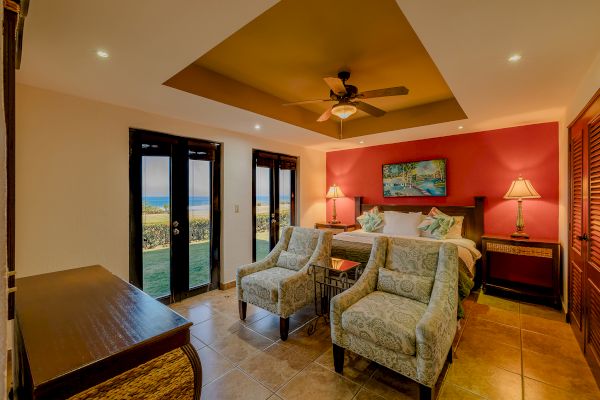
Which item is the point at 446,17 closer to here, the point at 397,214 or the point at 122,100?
the point at 122,100

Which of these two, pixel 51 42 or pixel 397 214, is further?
pixel 397 214

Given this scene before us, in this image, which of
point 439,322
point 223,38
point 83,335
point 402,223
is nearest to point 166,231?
point 223,38

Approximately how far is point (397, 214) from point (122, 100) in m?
4.13

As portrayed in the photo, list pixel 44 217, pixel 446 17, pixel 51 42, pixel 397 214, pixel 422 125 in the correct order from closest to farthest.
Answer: pixel 446 17 < pixel 51 42 < pixel 44 217 < pixel 422 125 < pixel 397 214

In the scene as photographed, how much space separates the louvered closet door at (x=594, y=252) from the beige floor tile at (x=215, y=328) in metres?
3.01

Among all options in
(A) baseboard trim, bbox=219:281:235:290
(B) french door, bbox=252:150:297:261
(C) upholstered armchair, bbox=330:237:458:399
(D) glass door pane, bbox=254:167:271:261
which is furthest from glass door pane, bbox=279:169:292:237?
(C) upholstered armchair, bbox=330:237:458:399

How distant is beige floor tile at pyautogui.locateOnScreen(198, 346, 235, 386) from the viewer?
2129 mm

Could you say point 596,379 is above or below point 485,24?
below

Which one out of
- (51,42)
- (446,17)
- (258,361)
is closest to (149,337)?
(258,361)

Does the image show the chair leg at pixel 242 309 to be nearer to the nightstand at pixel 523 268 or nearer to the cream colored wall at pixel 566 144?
the nightstand at pixel 523 268

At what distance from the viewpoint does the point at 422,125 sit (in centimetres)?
397

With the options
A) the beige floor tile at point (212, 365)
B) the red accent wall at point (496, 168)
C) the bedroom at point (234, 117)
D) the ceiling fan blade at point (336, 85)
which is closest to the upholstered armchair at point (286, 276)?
the bedroom at point (234, 117)

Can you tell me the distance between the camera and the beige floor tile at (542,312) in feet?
10.1

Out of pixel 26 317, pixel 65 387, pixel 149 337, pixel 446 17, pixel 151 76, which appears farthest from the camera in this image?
pixel 151 76
